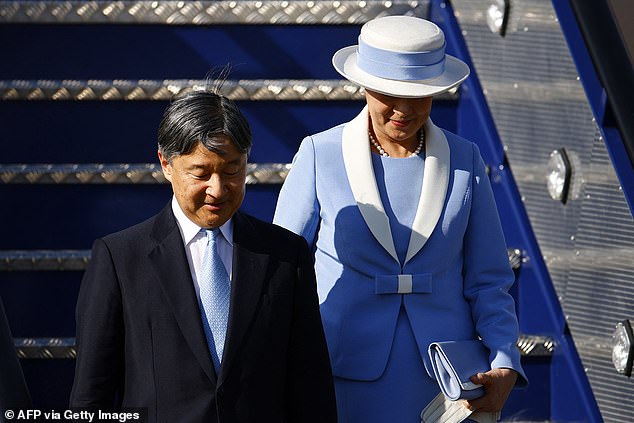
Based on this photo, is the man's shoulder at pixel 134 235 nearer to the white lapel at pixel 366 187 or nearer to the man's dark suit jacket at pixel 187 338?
the man's dark suit jacket at pixel 187 338

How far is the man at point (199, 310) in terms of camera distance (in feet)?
10.2

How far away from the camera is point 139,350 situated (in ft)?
10.3

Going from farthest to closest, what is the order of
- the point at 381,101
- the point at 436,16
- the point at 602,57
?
the point at 436,16
the point at 602,57
the point at 381,101

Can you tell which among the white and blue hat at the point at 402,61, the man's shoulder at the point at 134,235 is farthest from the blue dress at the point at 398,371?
the man's shoulder at the point at 134,235

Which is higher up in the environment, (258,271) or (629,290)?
(258,271)

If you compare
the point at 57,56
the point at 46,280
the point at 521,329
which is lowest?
the point at 521,329

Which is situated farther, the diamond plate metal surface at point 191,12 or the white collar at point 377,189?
the diamond plate metal surface at point 191,12

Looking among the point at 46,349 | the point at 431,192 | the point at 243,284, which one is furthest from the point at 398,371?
the point at 46,349

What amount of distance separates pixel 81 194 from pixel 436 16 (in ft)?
4.56

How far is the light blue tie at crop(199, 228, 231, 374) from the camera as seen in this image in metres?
3.18

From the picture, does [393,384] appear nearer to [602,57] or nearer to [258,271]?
[258,271]

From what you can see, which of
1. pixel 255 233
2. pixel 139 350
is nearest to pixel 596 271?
pixel 255 233

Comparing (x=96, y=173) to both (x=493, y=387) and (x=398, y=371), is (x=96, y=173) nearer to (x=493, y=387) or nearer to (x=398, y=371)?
(x=398, y=371)

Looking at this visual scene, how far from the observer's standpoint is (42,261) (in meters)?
4.71
